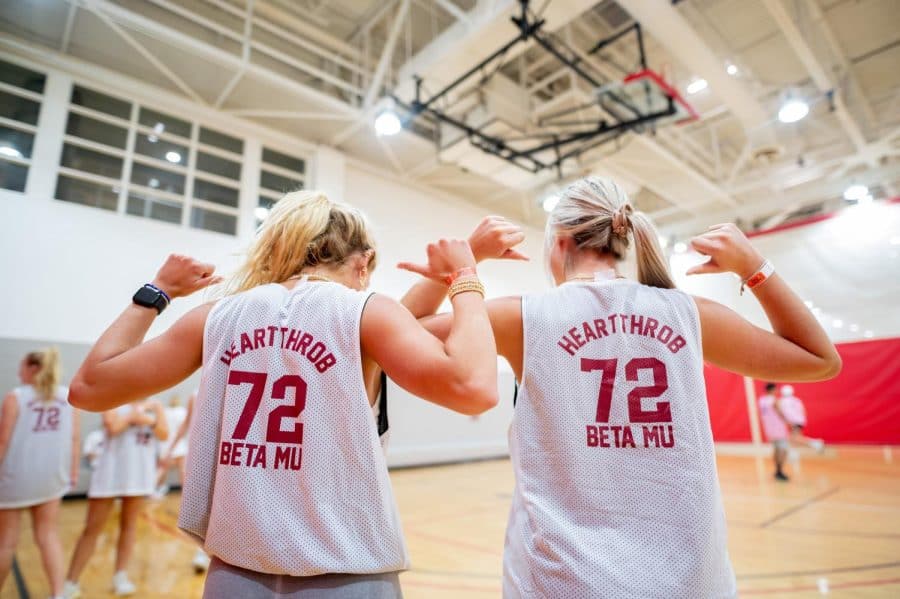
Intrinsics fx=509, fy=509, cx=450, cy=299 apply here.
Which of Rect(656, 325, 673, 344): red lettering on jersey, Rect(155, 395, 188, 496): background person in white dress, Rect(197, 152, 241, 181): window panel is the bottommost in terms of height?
Rect(155, 395, 188, 496): background person in white dress

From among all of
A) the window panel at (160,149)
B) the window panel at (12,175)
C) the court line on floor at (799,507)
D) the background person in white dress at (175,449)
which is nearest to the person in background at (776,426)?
the court line on floor at (799,507)

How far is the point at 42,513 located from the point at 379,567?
3.36 meters

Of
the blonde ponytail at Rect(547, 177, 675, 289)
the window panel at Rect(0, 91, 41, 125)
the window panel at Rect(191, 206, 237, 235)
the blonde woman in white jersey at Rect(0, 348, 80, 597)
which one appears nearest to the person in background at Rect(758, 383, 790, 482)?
the blonde ponytail at Rect(547, 177, 675, 289)

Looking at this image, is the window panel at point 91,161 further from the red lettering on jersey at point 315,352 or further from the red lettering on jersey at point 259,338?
the red lettering on jersey at point 315,352

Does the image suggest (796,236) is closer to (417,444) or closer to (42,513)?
(417,444)

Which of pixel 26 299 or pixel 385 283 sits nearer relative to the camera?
pixel 26 299

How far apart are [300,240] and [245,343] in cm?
27

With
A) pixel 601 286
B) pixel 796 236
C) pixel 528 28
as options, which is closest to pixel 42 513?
pixel 601 286

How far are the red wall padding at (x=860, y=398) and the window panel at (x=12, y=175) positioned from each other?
13.0 metres

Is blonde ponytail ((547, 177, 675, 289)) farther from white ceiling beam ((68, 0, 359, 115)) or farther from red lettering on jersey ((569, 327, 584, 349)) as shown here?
white ceiling beam ((68, 0, 359, 115))

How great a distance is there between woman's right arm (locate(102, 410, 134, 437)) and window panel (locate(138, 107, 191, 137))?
6246mm

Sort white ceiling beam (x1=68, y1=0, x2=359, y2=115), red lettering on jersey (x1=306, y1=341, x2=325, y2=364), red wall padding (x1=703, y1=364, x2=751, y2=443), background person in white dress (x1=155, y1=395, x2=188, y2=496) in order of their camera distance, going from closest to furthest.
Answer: red lettering on jersey (x1=306, y1=341, x2=325, y2=364), white ceiling beam (x1=68, y1=0, x2=359, y2=115), background person in white dress (x1=155, y1=395, x2=188, y2=496), red wall padding (x1=703, y1=364, x2=751, y2=443)

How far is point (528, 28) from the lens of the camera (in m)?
5.70

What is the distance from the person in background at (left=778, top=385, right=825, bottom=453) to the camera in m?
8.40
